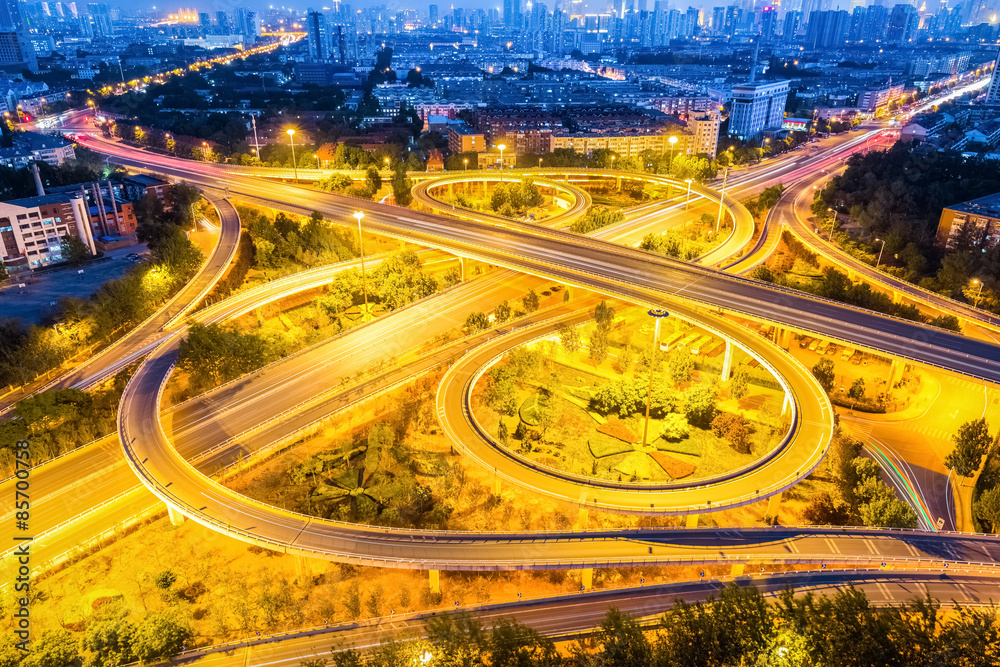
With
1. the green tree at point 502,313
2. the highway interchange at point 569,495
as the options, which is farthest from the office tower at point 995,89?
the green tree at point 502,313

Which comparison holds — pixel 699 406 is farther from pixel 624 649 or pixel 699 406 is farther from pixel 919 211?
pixel 919 211

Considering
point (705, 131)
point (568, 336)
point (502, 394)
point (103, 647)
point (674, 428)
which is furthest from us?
point (705, 131)

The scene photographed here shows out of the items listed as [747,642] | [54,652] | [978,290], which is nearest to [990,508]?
[747,642]

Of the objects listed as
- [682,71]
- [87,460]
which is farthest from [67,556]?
[682,71]

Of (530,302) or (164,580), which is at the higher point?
(530,302)

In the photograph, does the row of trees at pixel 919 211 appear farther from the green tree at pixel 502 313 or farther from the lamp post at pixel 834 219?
the green tree at pixel 502 313

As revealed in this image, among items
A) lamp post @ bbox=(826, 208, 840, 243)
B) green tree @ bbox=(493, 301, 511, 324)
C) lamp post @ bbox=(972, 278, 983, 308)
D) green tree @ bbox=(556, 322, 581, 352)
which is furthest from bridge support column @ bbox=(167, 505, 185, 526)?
lamp post @ bbox=(826, 208, 840, 243)
